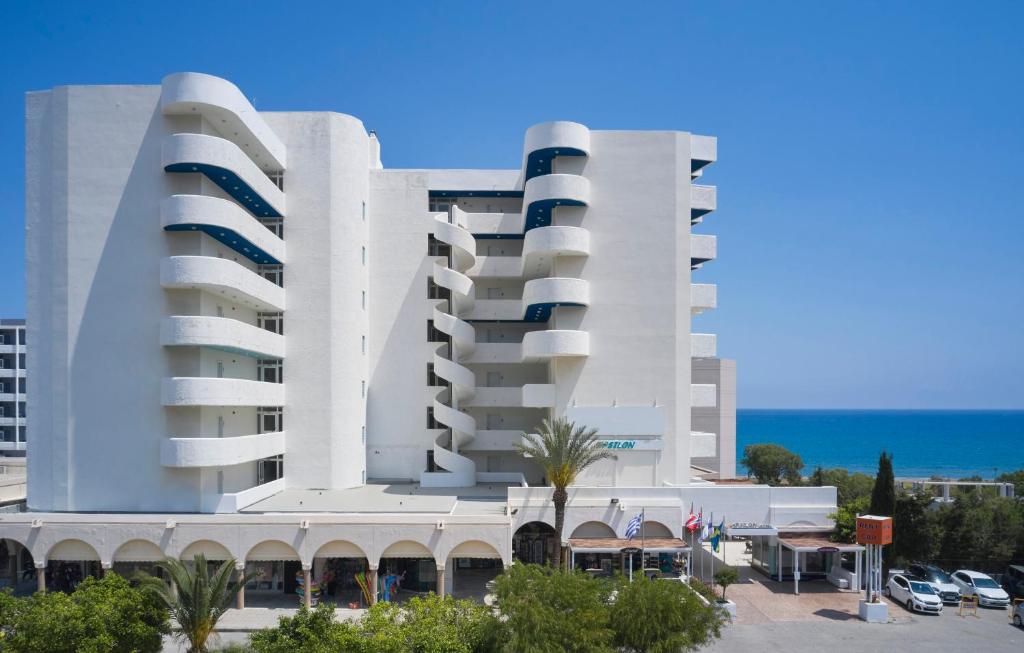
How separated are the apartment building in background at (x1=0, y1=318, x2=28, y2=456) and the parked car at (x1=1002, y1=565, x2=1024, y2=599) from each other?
84.8 meters

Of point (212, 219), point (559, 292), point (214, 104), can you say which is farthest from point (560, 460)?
point (214, 104)

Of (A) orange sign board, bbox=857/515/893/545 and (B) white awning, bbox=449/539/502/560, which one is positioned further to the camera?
(B) white awning, bbox=449/539/502/560

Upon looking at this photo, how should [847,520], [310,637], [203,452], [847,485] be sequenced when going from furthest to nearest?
[847,485]
[847,520]
[203,452]
[310,637]

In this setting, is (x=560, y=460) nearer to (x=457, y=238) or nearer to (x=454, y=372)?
(x=454, y=372)

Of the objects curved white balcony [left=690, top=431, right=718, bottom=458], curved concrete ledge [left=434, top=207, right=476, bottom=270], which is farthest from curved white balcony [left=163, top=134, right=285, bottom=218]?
curved white balcony [left=690, top=431, right=718, bottom=458]

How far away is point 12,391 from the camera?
A: 69750 mm

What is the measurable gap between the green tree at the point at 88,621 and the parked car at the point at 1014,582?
1419 inches

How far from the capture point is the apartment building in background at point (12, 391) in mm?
68562

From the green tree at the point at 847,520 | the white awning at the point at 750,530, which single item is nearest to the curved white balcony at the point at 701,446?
the white awning at the point at 750,530

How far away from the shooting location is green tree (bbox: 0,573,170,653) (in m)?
17.6

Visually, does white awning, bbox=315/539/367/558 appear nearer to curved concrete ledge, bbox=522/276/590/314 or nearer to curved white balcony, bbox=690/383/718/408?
curved concrete ledge, bbox=522/276/590/314

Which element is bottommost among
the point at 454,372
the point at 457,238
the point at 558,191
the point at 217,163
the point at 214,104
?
the point at 454,372

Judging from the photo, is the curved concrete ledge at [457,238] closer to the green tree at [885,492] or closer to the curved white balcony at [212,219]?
the curved white balcony at [212,219]

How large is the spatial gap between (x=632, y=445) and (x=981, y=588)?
660 inches
